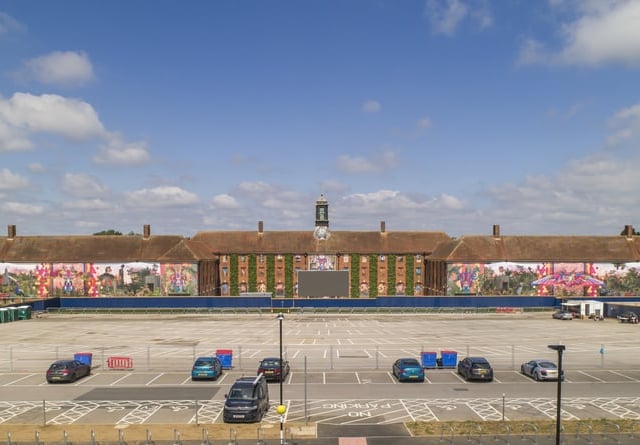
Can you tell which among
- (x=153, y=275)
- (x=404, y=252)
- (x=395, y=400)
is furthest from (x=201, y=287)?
(x=395, y=400)

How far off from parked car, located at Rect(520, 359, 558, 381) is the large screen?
64.9 m

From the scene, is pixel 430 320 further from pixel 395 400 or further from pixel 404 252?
pixel 395 400

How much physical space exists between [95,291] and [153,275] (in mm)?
9343

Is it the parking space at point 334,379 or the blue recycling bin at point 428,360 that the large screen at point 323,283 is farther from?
the blue recycling bin at point 428,360

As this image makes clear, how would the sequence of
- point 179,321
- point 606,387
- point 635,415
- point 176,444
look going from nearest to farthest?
point 176,444
point 635,415
point 606,387
point 179,321

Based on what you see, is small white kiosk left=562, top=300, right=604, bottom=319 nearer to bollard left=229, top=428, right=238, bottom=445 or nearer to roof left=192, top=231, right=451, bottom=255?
roof left=192, top=231, right=451, bottom=255

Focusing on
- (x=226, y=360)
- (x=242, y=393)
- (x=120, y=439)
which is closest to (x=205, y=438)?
(x=120, y=439)

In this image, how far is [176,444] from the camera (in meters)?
21.1

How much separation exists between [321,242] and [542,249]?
120ft

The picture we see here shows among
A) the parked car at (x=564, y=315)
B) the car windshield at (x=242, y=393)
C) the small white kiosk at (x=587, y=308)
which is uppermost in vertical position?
the car windshield at (x=242, y=393)

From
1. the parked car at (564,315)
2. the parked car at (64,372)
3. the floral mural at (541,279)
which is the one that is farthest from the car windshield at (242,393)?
the floral mural at (541,279)

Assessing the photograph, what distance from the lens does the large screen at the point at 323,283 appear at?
97500mm

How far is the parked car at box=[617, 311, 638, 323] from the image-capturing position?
63.0 meters

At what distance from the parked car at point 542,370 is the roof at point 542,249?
5471 cm
